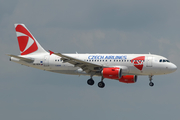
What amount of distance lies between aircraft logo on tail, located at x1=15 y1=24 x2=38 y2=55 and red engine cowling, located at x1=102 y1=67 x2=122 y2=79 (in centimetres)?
1590

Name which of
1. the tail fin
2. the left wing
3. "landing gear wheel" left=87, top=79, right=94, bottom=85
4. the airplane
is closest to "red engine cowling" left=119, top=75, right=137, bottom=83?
the airplane

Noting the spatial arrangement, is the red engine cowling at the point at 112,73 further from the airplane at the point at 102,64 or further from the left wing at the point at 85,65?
the left wing at the point at 85,65

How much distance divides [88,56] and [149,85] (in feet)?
39.8

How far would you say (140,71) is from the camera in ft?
211

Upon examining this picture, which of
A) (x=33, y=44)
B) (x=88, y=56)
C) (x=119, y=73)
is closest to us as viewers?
(x=119, y=73)

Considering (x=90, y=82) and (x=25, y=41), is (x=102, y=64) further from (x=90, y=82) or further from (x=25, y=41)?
(x=25, y=41)

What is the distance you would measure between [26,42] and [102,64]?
654 inches

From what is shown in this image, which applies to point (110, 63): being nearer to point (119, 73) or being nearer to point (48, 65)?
point (119, 73)

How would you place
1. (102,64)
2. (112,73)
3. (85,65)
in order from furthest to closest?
1. (102,64)
2. (85,65)
3. (112,73)

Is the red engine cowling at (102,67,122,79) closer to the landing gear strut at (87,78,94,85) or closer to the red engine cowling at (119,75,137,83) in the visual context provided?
the landing gear strut at (87,78,94,85)

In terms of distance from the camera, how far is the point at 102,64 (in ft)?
216

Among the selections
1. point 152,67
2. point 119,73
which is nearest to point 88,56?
point 119,73

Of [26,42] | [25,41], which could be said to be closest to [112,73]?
[26,42]

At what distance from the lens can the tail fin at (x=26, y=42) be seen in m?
71.4
